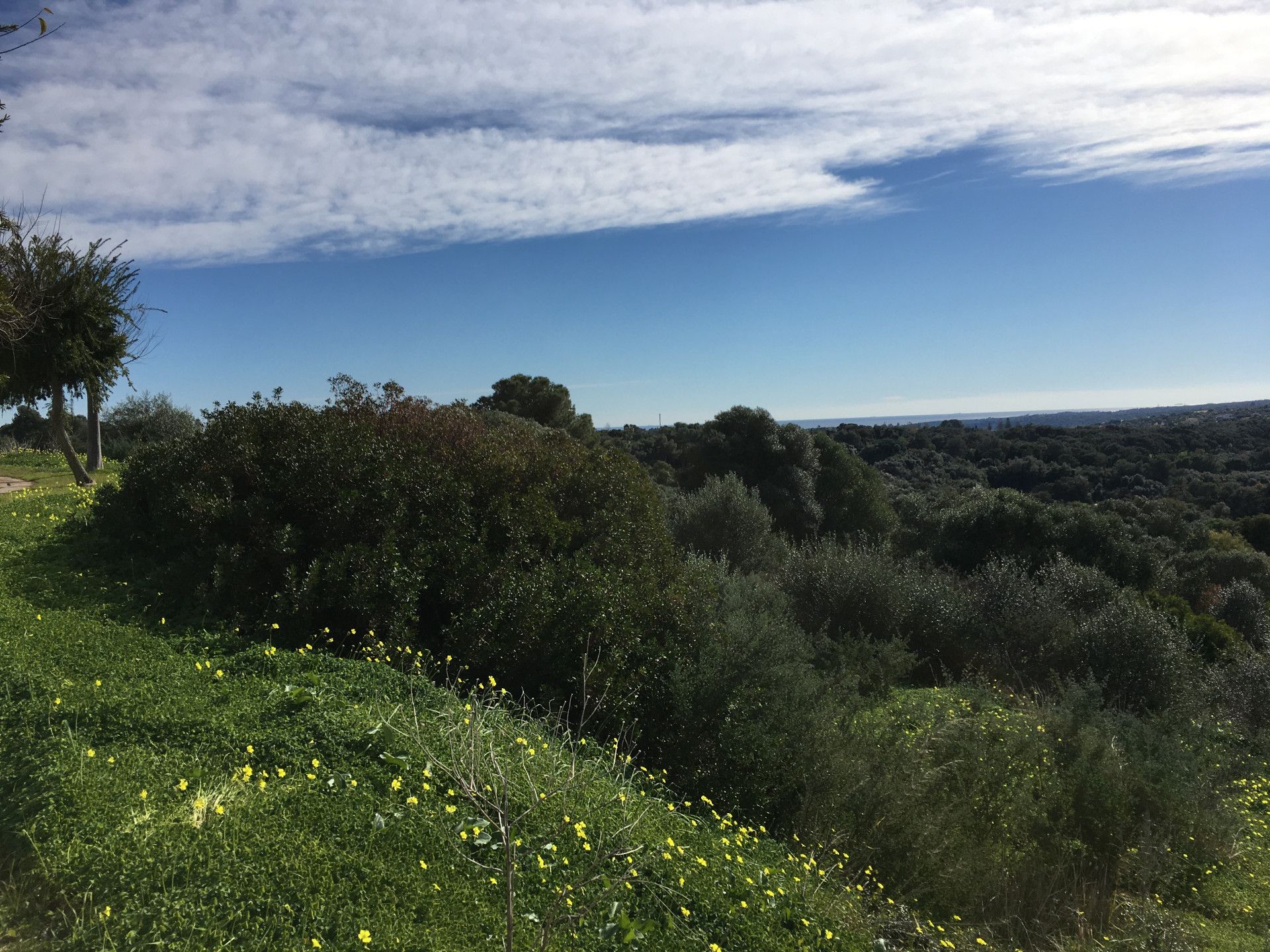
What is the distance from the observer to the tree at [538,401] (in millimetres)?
32406

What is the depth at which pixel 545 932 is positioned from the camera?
8.87ft

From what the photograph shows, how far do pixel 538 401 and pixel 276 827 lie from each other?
2957cm

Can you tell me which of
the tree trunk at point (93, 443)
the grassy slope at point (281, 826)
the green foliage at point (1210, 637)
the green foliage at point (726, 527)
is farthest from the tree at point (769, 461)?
the grassy slope at point (281, 826)

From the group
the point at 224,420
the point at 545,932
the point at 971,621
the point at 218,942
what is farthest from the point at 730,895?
the point at 971,621

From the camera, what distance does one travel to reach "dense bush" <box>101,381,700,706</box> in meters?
6.81

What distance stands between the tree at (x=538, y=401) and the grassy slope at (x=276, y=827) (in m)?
26.6

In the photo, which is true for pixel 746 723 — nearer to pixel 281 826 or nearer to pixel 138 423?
pixel 281 826

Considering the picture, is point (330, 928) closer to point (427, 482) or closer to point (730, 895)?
point (730, 895)

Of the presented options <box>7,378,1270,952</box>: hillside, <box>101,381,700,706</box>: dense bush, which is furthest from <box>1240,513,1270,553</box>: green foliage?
<box>101,381,700,706</box>: dense bush

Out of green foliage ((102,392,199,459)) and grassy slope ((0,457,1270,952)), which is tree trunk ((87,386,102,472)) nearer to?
green foliage ((102,392,199,459))

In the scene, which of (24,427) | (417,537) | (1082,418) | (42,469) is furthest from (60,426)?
Answer: (1082,418)

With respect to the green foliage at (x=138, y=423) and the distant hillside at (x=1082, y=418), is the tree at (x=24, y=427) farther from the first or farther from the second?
the distant hillside at (x=1082, y=418)

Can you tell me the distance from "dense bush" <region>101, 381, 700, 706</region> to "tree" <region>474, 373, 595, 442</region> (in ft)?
76.1

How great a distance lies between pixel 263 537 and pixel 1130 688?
13222 mm
